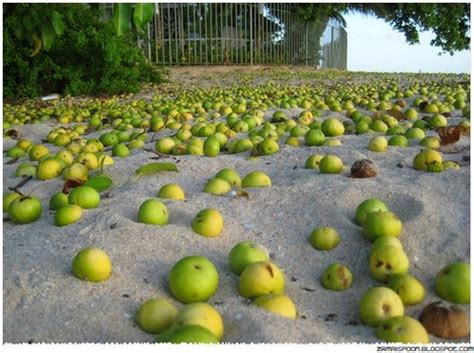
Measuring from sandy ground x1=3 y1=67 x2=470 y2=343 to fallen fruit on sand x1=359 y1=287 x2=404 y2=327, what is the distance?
5cm

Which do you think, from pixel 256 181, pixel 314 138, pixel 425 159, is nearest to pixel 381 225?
pixel 256 181

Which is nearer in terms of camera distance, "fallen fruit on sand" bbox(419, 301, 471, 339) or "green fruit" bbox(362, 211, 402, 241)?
"fallen fruit on sand" bbox(419, 301, 471, 339)

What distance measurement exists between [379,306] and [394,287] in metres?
0.19

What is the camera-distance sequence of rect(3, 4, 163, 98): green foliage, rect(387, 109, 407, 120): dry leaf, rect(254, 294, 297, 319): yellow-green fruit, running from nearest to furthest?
rect(254, 294, 297, 319): yellow-green fruit, rect(387, 109, 407, 120): dry leaf, rect(3, 4, 163, 98): green foliage

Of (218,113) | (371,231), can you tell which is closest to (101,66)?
(218,113)

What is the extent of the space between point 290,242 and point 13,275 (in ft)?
4.06

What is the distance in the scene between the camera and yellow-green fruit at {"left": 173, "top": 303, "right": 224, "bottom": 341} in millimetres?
1838

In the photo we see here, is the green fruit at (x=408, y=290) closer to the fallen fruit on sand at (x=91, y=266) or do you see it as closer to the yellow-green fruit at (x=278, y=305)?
the yellow-green fruit at (x=278, y=305)

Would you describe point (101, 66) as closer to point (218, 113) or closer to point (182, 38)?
point (218, 113)

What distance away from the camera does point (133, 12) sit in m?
2.64

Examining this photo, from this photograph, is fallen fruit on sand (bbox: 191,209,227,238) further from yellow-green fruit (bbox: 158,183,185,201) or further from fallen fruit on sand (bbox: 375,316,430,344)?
fallen fruit on sand (bbox: 375,316,430,344)

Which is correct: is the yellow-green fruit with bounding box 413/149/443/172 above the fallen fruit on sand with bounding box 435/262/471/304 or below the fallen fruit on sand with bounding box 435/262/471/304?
above

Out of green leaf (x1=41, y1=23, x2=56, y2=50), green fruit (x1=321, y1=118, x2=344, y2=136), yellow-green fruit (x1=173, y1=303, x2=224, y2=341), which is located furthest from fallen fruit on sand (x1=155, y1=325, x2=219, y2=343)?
green fruit (x1=321, y1=118, x2=344, y2=136)

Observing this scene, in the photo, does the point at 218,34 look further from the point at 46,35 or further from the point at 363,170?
the point at 363,170
